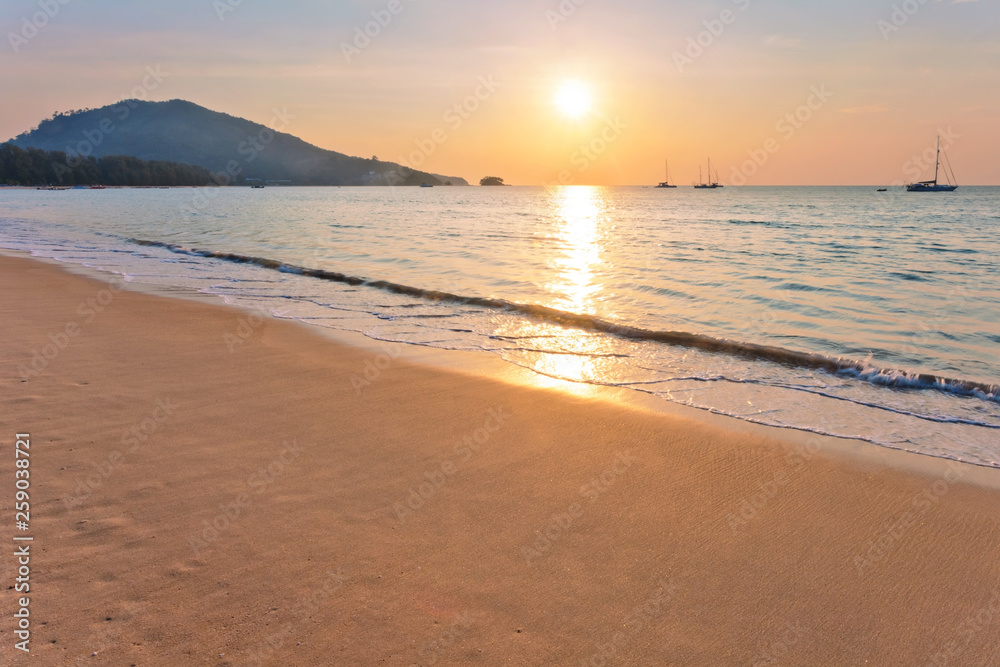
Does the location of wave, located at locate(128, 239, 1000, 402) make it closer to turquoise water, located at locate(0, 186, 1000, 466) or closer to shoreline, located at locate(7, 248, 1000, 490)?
turquoise water, located at locate(0, 186, 1000, 466)

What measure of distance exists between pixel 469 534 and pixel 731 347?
23.4 ft

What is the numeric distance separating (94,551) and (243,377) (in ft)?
12.4

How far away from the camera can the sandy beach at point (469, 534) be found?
290 centimetres

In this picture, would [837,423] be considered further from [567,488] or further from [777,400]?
[567,488]

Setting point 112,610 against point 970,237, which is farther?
point 970,237

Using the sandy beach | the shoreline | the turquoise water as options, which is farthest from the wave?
the sandy beach

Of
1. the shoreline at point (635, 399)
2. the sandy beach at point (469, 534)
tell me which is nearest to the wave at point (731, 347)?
the shoreline at point (635, 399)

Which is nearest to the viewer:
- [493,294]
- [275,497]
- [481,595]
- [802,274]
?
[481,595]

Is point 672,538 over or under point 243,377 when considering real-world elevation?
under

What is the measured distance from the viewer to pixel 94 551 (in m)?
3.48

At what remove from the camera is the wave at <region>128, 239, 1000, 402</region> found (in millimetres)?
7777

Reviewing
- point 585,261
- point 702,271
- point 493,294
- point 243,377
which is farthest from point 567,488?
point 585,261

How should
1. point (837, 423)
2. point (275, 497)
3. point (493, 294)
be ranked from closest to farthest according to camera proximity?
point (275, 497)
point (837, 423)
point (493, 294)

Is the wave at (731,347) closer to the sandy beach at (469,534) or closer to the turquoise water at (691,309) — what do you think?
the turquoise water at (691,309)
